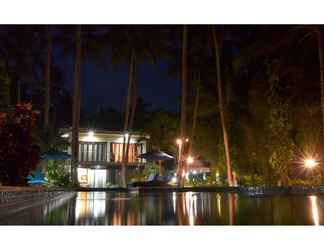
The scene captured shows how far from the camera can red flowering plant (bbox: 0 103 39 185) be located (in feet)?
24.0

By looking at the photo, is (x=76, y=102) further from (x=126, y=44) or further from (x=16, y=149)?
(x=16, y=149)

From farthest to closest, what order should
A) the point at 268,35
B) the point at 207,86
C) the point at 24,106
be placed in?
the point at 207,86 → the point at 268,35 → the point at 24,106

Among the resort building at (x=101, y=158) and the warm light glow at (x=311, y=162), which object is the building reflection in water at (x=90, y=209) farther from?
the resort building at (x=101, y=158)

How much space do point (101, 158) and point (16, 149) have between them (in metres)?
21.6

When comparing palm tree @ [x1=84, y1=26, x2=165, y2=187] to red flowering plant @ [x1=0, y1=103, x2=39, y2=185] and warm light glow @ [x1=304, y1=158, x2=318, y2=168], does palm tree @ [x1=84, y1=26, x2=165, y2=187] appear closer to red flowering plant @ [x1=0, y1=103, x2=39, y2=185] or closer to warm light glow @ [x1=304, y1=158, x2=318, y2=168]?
warm light glow @ [x1=304, y1=158, x2=318, y2=168]

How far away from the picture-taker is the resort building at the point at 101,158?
28359mm

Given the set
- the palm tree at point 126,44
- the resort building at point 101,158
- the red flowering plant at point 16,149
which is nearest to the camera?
the red flowering plant at point 16,149

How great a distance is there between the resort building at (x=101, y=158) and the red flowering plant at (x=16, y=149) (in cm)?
2046

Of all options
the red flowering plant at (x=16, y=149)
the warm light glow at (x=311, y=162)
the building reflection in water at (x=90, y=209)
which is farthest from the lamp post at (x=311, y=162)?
the red flowering plant at (x=16, y=149)

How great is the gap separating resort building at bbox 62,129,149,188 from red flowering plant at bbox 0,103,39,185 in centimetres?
2046
